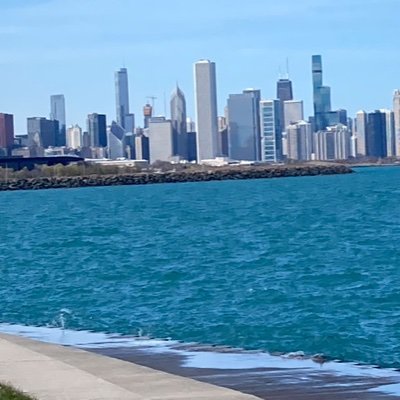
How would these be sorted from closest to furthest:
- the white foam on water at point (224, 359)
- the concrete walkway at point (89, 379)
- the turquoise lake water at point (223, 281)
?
the concrete walkway at point (89, 379)
the white foam on water at point (224, 359)
the turquoise lake water at point (223, 281)

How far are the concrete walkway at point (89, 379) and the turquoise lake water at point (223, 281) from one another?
4.23 metres

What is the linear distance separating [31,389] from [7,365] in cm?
205

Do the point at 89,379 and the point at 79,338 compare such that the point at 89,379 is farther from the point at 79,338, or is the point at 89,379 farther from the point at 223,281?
the point at 223,281

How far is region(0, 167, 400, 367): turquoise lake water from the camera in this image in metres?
23.5

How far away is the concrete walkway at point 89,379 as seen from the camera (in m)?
13.8

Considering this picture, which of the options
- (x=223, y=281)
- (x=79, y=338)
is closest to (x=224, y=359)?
(x=79, y=338)

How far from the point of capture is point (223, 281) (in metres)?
33.8

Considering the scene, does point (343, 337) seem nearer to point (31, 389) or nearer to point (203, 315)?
point (203, 315)

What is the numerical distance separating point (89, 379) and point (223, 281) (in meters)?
19.1

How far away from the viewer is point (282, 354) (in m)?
18.8

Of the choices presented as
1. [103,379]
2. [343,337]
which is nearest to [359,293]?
[343,337]

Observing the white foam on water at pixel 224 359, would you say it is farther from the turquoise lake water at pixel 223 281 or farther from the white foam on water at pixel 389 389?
the turquoise lake water at pixel 223 281

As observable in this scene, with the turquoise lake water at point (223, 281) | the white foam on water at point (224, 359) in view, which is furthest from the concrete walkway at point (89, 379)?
the turquoise lake water at point (223, 281)

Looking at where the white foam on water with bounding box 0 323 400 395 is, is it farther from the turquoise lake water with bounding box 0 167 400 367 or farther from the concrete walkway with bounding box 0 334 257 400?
the turquoise lake water with bounding box 0 167 400 367
